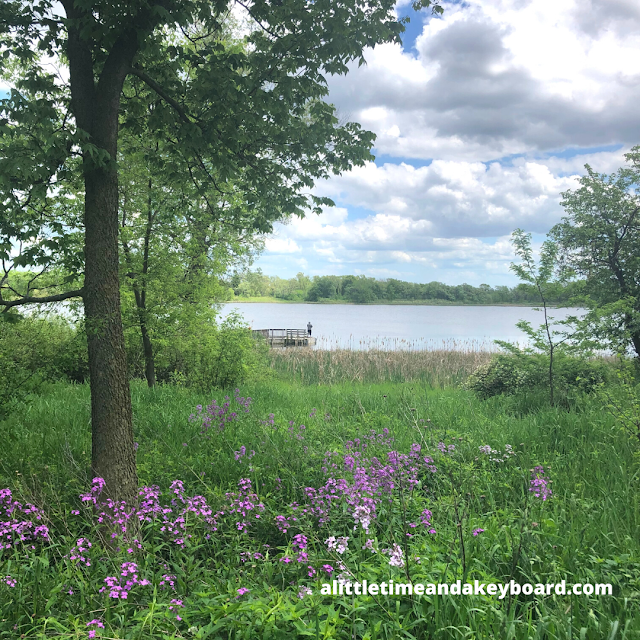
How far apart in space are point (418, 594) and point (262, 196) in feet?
15.5

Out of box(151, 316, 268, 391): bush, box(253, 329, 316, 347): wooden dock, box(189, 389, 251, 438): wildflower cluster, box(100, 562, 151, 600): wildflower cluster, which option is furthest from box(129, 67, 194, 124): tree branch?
box(253, 329, 316, 347): wooden dock

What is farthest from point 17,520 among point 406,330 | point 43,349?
point 406,330

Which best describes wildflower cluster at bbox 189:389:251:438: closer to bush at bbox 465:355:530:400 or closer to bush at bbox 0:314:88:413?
bush at bbox 0:314:88:413

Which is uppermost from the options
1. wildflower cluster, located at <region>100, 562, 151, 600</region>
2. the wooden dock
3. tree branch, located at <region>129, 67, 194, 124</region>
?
tree branch, located at <region>129, 67, 194, 124</region>

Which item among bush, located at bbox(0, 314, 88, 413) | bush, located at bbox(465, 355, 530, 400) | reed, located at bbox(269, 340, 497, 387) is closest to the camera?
bush, located at bbox(465, 355, 530, 400)

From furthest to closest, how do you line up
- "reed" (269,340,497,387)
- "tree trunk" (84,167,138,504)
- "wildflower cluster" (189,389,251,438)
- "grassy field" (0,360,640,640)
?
1. "reed" (269,340,497,387)
2. "wildflower cluster" (189,389,251,438)
3. "tree trunk" (84,167,138,504)
4. "grassy field" (0,360,640,640)

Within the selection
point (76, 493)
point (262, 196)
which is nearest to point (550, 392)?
point (262, 196)

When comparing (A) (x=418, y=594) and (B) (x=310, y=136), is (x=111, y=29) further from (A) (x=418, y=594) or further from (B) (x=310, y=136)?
(A) (x=418, y=594)

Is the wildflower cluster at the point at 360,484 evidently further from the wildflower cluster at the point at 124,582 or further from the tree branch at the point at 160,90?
the tree branch at the point at 160,90

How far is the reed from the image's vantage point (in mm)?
14383

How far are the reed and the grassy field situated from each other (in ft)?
→ 23.7

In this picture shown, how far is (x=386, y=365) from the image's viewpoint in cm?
1523

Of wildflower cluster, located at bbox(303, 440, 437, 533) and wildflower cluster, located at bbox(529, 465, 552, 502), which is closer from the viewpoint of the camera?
wildflower cluster, located at bbox(303, 440, 437, 533)

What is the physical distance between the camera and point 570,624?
7.45 feet
